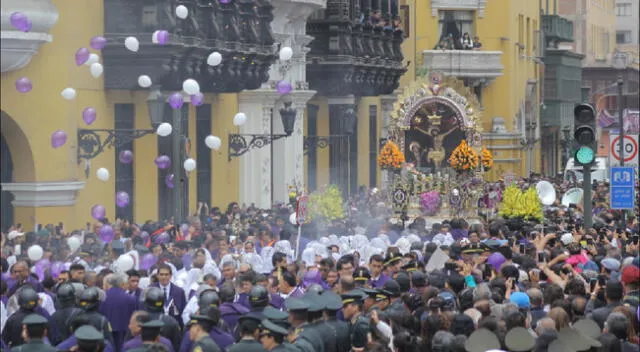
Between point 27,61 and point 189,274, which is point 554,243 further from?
point 27,61

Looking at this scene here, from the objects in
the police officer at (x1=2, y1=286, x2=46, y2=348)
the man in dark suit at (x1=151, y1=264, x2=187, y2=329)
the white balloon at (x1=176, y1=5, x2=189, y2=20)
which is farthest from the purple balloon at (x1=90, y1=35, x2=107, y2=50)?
the police officer at (x1=2, y1=286, x2=46, y2=348)

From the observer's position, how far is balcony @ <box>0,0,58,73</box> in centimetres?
2872

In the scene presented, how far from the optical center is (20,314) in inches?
663

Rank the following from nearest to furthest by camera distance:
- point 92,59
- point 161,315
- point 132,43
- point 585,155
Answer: point 161,315 < point 585,155 < point 92,59 < point 132,43

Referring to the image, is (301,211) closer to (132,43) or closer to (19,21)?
(19,21)

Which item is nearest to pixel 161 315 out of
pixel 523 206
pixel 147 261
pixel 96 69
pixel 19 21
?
pixel 147 261

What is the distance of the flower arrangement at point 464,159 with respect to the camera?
1503 inches

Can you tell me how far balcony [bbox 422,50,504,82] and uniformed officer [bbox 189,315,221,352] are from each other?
43918 millimetres

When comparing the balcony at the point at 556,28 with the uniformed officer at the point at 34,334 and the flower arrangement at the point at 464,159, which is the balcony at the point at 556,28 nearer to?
the flower arrangement at the point at 464,159

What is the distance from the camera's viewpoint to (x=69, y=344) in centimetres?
1491

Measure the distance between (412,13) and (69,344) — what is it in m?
45.6

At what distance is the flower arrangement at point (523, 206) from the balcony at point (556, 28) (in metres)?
35.1

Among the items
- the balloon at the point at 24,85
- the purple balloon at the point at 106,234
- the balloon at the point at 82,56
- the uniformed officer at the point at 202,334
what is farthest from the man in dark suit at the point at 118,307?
the balloon at the point at 82,56

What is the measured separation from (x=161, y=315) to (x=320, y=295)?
148cm
